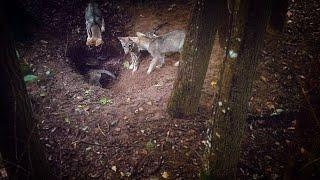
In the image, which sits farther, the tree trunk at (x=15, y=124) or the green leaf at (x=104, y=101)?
the green leaf at (x=104, y=101)

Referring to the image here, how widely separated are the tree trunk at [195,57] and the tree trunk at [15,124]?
2105 mm

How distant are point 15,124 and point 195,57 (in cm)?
250

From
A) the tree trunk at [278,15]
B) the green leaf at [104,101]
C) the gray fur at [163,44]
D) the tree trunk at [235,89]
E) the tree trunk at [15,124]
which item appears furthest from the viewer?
the gray fur at [163,44]

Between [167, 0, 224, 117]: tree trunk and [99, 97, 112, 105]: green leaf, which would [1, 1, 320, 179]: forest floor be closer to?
[99, 97, 112, 105]: green leaf

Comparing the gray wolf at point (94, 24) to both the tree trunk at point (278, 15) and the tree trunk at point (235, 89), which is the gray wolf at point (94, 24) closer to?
the tree trunk at point (278, 15)

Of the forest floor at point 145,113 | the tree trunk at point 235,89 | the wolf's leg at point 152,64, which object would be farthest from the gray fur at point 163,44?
the tree trunk at point 235,89

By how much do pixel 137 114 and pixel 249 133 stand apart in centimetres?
167

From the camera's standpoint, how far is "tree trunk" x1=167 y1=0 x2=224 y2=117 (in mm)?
4301

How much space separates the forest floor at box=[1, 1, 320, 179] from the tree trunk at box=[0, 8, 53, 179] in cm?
85

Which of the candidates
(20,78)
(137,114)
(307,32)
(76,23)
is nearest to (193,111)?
(137,114)

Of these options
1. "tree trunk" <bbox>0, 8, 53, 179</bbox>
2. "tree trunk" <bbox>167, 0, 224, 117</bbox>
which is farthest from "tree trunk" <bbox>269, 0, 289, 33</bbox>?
"tree trunk" <bbox>0, 8, 53, 179</bbox>

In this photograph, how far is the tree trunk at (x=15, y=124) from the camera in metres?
2.69

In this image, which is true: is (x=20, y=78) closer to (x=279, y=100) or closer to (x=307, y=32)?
(x=279, y=100)

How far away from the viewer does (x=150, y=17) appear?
7.96m
